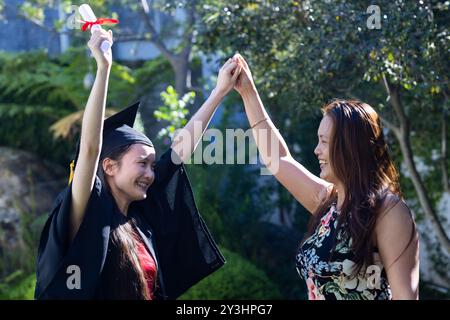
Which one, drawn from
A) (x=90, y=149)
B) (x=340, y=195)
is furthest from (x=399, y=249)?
(x=90, y=149)

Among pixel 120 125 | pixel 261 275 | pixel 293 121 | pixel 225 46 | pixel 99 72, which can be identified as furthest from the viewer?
pixel 293 121

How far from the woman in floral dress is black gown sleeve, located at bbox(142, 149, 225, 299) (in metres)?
0.45

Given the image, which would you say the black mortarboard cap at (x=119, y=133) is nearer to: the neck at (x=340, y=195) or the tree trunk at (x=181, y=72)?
the neck at (x=340, y=195)

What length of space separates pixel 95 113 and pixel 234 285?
446 centimetres

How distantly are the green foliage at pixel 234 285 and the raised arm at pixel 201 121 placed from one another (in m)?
3.60

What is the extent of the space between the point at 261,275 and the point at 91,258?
4.56m

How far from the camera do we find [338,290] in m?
3.17

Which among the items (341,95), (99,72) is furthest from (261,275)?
(99,72)

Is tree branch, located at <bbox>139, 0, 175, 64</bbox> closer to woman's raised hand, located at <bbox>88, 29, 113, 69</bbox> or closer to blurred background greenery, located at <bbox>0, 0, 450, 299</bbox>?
blurred background greenery, located at <bbox>0, 0, 450, 299</bbox>

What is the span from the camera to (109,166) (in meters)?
3.34

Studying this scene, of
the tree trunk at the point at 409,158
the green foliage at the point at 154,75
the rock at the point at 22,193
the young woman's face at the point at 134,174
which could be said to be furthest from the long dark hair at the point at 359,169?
the green foliage at the point at 154,75

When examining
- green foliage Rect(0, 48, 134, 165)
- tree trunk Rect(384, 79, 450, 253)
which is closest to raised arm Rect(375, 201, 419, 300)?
tree trunk Rect(384, 79, 450, 253)

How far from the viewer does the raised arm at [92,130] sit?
2967 millimetres
